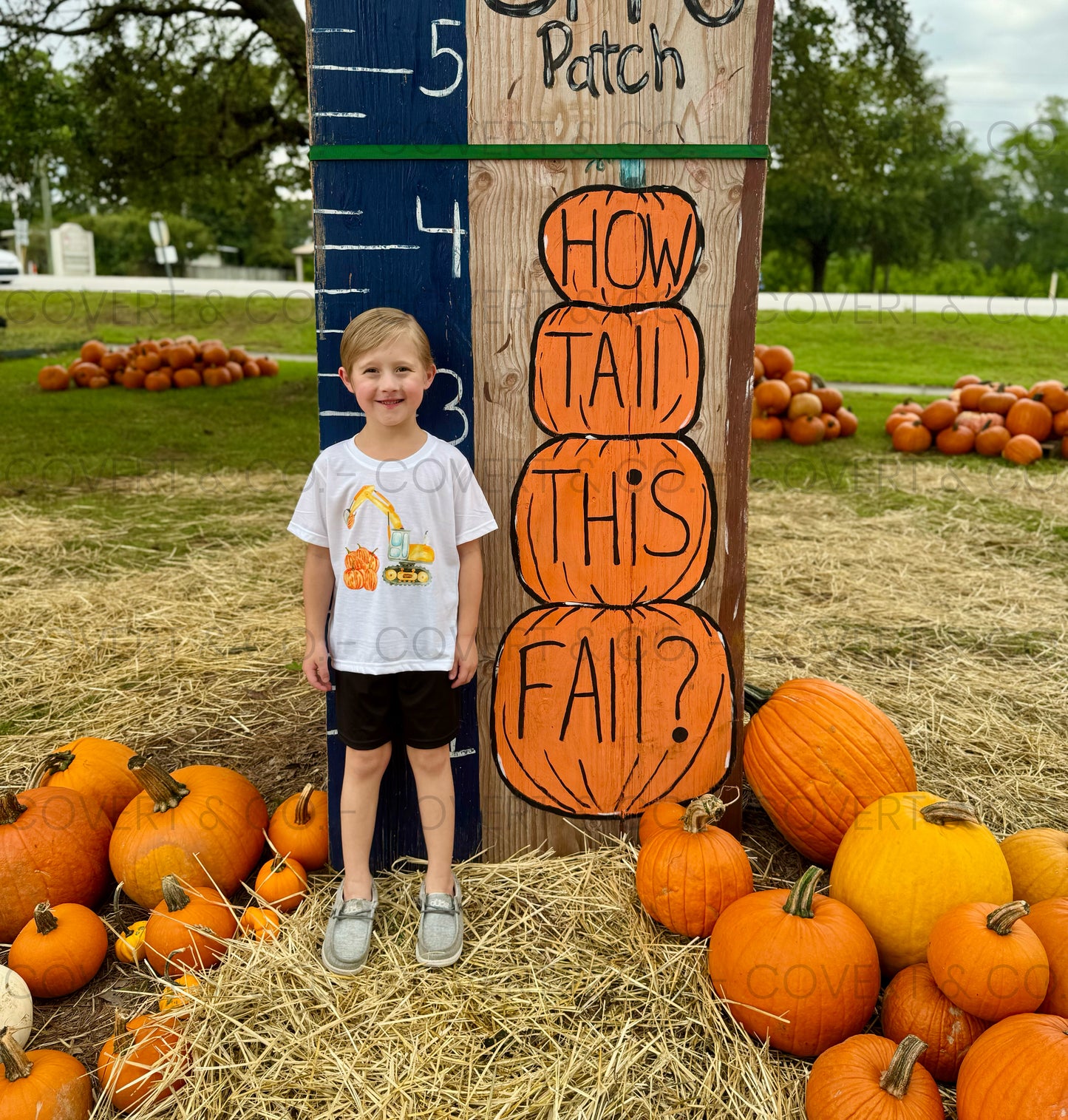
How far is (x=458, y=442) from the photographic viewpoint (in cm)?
256

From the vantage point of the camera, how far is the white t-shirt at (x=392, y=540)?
2.38 m

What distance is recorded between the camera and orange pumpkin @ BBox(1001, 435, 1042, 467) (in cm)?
873

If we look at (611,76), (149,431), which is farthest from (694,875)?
(149,431)

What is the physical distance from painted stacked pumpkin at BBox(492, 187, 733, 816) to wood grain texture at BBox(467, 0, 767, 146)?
0.17m

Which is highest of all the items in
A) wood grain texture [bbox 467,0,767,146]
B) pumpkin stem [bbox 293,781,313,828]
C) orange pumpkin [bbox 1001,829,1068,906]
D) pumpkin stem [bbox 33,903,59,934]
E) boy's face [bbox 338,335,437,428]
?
→ wood grain texture [bbox 467,0,767,146]

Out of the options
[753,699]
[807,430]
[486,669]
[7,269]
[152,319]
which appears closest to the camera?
[486,669]

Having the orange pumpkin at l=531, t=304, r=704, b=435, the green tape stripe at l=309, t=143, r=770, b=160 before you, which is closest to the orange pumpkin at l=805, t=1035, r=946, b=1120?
the orange pumpkin at l=531, t=304, r=704, b=435

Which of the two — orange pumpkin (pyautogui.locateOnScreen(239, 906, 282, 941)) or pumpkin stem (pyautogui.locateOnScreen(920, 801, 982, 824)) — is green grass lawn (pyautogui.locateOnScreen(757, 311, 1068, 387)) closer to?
pumpkin stem (pyautogui.locateOnScreen(920, 801, 982, 824))

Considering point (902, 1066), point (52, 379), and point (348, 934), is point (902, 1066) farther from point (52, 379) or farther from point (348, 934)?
point (52, 379)

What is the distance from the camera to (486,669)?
272 centimetres

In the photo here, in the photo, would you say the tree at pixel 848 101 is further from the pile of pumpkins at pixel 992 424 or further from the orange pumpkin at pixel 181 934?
the orange pumpkin at pixel 181 934

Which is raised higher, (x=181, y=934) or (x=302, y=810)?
(x=302, y=810)

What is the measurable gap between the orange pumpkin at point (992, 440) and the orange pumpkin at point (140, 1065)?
344 inches

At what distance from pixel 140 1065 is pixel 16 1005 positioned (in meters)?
0.38
